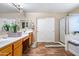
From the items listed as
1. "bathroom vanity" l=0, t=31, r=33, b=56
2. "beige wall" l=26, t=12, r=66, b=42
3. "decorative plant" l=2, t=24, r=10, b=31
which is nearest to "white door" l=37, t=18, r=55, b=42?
"beige wall" l=26, t=12, r=66, b=42

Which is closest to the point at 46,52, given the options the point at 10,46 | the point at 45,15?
the point at 10,46

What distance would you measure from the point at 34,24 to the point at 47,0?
6.07 meters

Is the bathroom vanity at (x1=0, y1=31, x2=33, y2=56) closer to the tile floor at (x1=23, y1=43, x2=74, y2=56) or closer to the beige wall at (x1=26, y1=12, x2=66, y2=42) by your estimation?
the tile floor at (x1=23, y1=43, x2=74, y2=56)

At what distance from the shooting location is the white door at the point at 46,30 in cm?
673

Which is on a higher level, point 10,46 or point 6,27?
point 6,27

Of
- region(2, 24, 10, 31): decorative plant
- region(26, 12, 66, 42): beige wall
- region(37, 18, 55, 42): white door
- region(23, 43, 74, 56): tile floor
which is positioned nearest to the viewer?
region(2, 24, 10, 31): decorative plant

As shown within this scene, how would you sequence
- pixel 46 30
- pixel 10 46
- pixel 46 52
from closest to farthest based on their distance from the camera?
1. pixel 10 46
2. pixel 46 52
3. pixel 46 30

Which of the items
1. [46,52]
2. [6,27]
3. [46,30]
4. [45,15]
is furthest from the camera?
[46,30]

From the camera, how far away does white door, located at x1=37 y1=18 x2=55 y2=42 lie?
6.73 meters

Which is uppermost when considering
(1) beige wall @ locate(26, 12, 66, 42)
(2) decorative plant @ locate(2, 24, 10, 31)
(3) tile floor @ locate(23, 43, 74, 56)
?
(1) beige wall @ locate(26, 12, 66, 42)

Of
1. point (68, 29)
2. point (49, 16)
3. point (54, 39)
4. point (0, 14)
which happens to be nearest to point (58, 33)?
point (54, 39)

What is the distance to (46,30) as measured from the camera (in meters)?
6.86

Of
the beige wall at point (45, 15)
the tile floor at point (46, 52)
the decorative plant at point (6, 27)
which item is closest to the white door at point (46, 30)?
the beige wall at point (45, 15)

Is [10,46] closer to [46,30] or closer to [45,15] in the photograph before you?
[45,15]
